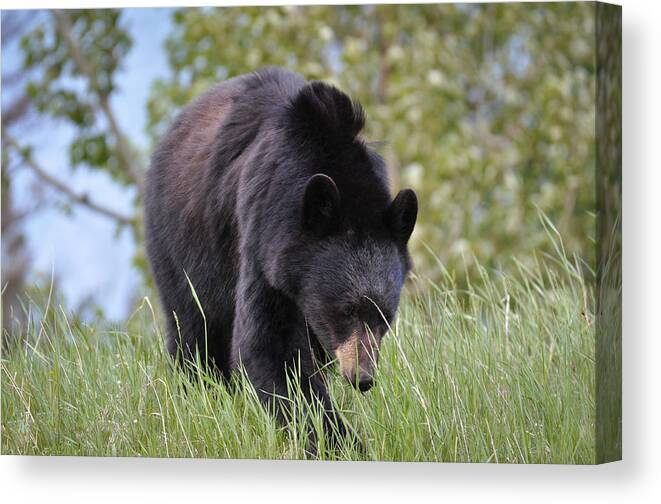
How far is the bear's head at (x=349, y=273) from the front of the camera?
528cm

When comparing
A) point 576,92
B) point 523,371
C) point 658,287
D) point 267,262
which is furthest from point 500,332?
point 576,92

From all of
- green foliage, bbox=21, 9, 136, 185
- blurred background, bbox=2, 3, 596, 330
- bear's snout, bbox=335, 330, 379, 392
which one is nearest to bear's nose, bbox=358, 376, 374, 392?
bear's snout, bbox=335, 330, 379, 392

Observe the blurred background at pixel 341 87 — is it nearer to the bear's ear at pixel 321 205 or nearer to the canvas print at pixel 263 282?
the canvas print at pixel 263 282

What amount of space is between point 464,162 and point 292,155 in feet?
14.4

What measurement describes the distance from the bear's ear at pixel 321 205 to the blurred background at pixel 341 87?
66cm

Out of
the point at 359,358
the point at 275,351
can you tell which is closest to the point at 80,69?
the point at 275,351

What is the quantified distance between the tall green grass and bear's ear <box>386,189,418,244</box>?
49 centimetres

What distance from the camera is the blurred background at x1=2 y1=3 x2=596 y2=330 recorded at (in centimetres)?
645

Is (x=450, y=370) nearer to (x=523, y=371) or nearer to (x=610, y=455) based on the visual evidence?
(x=523, y=371)

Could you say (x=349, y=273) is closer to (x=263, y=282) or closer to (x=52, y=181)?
(x=263, y=282)

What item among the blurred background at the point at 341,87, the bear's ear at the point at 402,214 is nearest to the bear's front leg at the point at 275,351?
the bear's ear at the point at 402,214

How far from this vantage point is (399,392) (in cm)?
553

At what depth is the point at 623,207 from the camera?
560 centimetres

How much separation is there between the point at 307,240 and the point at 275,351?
1.79 feet
